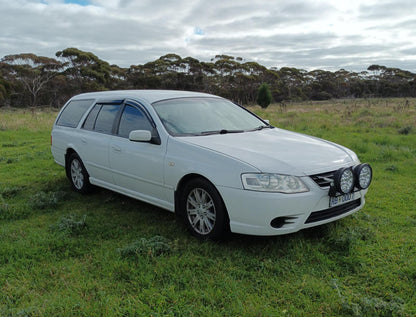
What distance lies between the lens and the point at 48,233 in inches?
169

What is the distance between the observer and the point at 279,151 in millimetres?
3891

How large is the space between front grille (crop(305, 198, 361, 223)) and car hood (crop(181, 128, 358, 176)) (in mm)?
418

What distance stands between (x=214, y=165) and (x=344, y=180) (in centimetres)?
132

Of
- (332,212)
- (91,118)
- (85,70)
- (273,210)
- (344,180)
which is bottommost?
(332,212)

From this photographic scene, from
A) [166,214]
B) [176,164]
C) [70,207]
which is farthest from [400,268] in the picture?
[70,207]

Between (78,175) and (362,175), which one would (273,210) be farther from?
(78,175)

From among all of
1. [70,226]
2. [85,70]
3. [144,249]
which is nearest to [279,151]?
[144,249]

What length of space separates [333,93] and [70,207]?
206 ft

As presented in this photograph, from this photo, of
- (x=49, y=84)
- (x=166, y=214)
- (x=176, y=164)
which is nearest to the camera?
(x=176, y=164)

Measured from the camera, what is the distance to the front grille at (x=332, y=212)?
3602 mm

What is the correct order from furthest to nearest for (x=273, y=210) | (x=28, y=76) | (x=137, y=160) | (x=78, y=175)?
(x=28, y=76) → (x=78, y=175) → (x=137, y=160) → (x=273, y=210)

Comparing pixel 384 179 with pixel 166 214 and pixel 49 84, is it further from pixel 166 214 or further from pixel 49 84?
pixel 49 84

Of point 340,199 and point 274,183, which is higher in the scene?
point 274,183

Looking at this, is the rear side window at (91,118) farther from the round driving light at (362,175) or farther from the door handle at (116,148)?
the round driving light at (362,175)
